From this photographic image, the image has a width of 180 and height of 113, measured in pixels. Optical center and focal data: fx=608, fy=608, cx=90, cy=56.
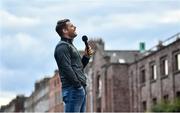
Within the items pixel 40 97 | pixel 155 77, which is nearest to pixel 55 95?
pixel 40 97

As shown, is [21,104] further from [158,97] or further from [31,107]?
[158,97]

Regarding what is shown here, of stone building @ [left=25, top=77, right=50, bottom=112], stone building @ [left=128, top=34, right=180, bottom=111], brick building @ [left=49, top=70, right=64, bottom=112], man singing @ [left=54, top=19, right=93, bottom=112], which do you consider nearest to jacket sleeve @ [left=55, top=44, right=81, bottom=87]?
man singing @ [left=54, top=19, right=93, bottom=112]

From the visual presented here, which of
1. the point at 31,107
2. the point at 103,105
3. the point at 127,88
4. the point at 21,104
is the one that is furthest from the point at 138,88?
the point at 21,104

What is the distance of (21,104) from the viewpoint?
132 m

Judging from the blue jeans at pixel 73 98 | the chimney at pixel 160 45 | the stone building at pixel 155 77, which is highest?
the chimney at pixel 160 45

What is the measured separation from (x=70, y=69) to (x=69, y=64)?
83 millimetres

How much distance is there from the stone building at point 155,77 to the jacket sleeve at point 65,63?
4593 cm

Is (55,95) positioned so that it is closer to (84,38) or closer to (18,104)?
(18,104)

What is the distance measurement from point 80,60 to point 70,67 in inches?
13.2

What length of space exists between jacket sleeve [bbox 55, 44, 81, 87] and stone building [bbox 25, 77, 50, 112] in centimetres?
9283

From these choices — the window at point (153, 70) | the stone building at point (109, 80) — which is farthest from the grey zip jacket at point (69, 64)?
the stone building at point (109, 80)

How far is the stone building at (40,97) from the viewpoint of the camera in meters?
103

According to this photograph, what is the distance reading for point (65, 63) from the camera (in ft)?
23.6

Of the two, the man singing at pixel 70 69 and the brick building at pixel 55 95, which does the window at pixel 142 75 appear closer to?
the brick building at pixel 55 95
